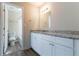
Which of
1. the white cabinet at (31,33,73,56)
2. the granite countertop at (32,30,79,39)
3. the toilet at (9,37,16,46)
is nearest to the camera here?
the granite countertop at (32,30,79,39)

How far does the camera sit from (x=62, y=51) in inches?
59.1

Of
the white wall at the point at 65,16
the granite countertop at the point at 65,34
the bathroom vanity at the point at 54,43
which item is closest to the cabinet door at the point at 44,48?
the bathroom vanity at the point at 54,43

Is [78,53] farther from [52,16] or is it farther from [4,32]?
[4,32]

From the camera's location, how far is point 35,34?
1.70 metres

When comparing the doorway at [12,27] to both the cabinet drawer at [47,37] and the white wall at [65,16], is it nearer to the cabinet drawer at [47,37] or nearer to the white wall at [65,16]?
the cabinet drawer at [47,37]

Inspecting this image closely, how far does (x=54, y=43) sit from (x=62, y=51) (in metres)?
0.16

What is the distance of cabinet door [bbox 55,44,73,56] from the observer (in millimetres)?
1397

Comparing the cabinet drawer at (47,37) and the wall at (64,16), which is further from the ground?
the wall at (64,16)

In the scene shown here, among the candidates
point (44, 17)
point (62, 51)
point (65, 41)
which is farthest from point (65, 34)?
point (44, 17)

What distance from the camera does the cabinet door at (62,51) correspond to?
1.40 meters

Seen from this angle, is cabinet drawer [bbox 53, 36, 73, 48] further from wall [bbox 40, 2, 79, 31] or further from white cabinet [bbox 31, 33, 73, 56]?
wall [bbox 40, 2, 79, 31]

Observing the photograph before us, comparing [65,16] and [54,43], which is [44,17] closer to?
[65,16]

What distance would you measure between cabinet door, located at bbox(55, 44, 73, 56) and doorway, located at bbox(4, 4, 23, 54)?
0.51 meters

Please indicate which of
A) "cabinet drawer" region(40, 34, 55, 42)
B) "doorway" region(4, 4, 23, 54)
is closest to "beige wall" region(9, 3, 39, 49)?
"doorway" region(4, 4, 23, 54)
